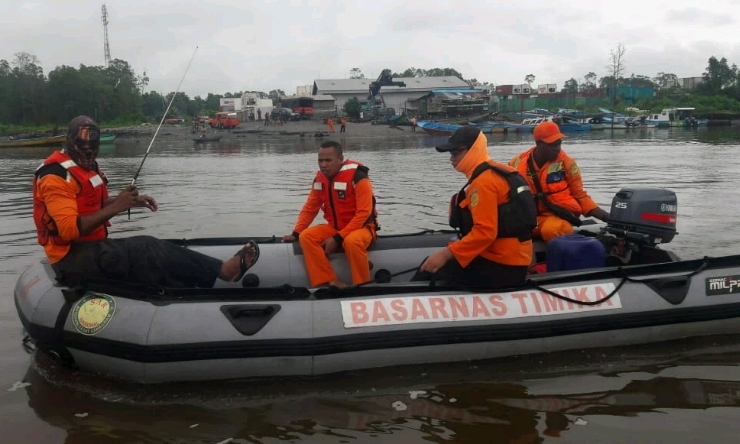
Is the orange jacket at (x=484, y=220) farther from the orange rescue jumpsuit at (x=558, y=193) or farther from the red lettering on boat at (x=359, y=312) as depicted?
the orange rescue jumpsuit at (x=558, y=193)

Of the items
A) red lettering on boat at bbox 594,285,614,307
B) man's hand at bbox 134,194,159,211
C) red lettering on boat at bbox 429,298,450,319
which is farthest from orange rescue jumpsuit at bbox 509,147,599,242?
man's hand at bbox 134,194,159,211

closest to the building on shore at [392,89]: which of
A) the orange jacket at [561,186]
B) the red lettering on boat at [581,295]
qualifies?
the orange jacket at [561,186]

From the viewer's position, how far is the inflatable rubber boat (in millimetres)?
3883

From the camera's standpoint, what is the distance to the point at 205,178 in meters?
16.9

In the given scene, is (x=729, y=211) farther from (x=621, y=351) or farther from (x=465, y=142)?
(x=465, y=142)

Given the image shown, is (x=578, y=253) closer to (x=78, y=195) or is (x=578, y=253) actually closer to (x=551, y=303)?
(x=551, y=303)

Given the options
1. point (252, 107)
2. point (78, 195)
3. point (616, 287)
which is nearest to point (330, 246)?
point (78, 195)

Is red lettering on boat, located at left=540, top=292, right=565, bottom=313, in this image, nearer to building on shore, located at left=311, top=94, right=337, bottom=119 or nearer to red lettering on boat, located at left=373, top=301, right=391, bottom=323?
red lettering on boat, located at left=373, top=301, right=391, bottom=323

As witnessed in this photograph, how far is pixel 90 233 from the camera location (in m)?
4.04

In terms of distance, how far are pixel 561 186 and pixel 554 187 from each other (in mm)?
66

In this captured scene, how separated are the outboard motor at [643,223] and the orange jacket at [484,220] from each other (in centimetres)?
120

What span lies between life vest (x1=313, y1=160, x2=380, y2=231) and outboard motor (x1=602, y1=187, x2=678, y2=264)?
188 cm

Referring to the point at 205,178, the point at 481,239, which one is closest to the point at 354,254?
the point at 481,239

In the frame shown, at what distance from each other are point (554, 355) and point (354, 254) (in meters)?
1.55
